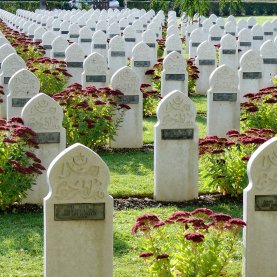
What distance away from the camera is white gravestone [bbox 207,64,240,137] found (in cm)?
1262

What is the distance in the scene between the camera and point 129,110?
13188mm

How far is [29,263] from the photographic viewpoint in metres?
8.09

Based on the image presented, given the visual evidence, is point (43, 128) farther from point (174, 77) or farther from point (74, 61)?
point (74, 61)

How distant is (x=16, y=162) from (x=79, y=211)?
258 centimetres

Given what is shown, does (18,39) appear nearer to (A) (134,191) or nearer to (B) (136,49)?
(B) (136,49)

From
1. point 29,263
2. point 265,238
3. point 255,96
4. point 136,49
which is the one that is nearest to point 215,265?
point 265,238

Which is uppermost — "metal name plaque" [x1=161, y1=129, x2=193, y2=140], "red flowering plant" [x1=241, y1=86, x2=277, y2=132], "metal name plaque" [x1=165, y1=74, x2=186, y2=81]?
"metal name plaque" [x1=165, y1=74, x2=186, y2=81]

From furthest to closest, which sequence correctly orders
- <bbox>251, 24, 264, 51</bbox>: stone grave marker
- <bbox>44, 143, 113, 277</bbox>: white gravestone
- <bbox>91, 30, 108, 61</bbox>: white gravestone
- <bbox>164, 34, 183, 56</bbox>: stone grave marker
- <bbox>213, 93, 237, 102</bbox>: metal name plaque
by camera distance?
<bbox>251, 24, 264, 51</bbox>: stone grave marker
<bbox>91, 30, 108, 61</bbox>: white gravestone
<bbox>164, 34, 183, 56</bbox>: stone grave marker
<bbox>213, 93, 237, 102</bbox>: metal name plaque
<bbox>44, 143, 113, 277</bbox>: white gravestone

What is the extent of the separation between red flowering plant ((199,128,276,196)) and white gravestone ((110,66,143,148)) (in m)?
2.90

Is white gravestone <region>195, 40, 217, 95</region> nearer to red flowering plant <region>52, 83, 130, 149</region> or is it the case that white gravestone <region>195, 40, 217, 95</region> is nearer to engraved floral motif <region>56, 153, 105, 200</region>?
red flowering plant <region>52, 83, 130, 149</region>

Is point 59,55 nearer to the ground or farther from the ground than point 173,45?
nearer to the ground

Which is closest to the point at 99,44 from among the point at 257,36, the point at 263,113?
the point at 257,36

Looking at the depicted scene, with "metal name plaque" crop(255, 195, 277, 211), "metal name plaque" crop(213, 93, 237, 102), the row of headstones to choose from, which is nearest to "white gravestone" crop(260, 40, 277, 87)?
"metal name plaque" crop(213, 93, 237, 102)

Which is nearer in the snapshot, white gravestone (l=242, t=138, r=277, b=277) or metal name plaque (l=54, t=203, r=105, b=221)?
metal name plaque (l=54, t=203, r=105, b=221)
